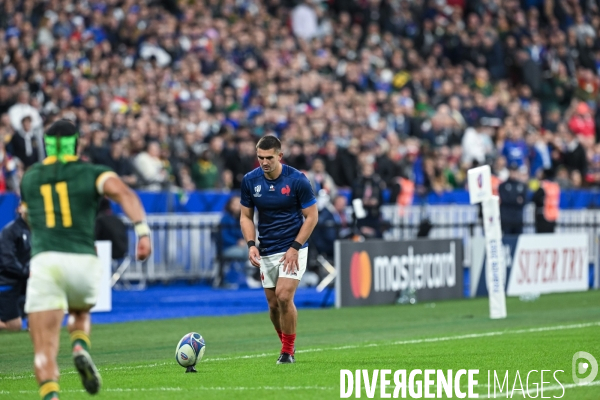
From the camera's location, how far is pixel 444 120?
31.2 m

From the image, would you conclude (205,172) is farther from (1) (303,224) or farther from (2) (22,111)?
(1) (303,224)

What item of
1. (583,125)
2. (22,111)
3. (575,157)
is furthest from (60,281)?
(583,125)

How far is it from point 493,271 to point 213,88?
464 inches

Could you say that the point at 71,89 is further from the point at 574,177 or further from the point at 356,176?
the point at 574,177

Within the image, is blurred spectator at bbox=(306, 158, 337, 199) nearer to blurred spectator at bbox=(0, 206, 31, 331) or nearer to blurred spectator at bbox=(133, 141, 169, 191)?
blurred spectator at bbox=(133, 141, 169, 191)

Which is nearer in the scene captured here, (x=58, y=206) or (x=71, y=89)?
(x=58, y=206)

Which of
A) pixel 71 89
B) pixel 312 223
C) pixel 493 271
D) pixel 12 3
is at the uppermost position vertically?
pixel 12 3

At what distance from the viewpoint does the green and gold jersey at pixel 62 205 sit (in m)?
8.56

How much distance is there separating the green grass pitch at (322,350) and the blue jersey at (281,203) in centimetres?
124

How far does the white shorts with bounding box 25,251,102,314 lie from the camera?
332 inches

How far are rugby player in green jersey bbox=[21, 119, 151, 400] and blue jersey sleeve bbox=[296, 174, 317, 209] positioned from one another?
3734 millimetres

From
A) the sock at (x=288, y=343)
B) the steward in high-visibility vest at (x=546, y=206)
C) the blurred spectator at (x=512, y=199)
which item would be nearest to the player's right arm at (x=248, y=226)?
the sock at (x=288, y=343)

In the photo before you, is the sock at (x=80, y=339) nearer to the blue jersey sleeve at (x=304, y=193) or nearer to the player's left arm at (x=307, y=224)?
the player's left arm at (x=307, y=224)

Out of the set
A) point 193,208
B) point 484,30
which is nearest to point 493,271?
point 193,208
